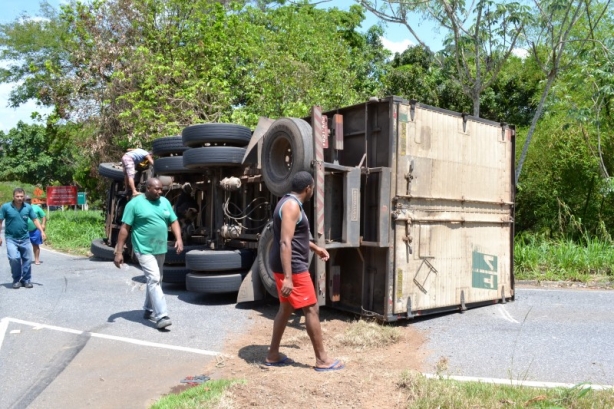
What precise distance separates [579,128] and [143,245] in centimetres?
1200

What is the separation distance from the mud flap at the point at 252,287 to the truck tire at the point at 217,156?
1.73 m

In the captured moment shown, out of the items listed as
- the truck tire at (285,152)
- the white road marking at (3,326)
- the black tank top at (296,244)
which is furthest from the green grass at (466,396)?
the white road marking at (3,326)

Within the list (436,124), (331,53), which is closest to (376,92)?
(331,53)

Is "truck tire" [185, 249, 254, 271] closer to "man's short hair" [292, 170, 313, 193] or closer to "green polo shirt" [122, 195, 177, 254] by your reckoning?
"green polo shirt" [122, 195, 177, 254]

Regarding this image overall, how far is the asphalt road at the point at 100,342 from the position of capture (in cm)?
506

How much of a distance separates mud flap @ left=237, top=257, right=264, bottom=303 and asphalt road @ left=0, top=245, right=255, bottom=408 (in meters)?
0.26

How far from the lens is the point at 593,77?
43.5 ft

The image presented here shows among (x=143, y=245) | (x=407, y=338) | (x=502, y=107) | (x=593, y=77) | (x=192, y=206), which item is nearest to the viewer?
(x=407, y=338)

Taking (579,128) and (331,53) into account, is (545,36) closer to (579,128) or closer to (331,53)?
(579,128)

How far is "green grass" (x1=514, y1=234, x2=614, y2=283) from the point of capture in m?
11.3

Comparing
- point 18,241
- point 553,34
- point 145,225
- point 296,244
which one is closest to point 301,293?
point 296,244

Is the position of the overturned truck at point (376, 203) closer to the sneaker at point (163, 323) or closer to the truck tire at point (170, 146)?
the truck tire at point (170, 146)

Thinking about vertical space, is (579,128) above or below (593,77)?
below

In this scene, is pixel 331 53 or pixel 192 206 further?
pixel 331 53
